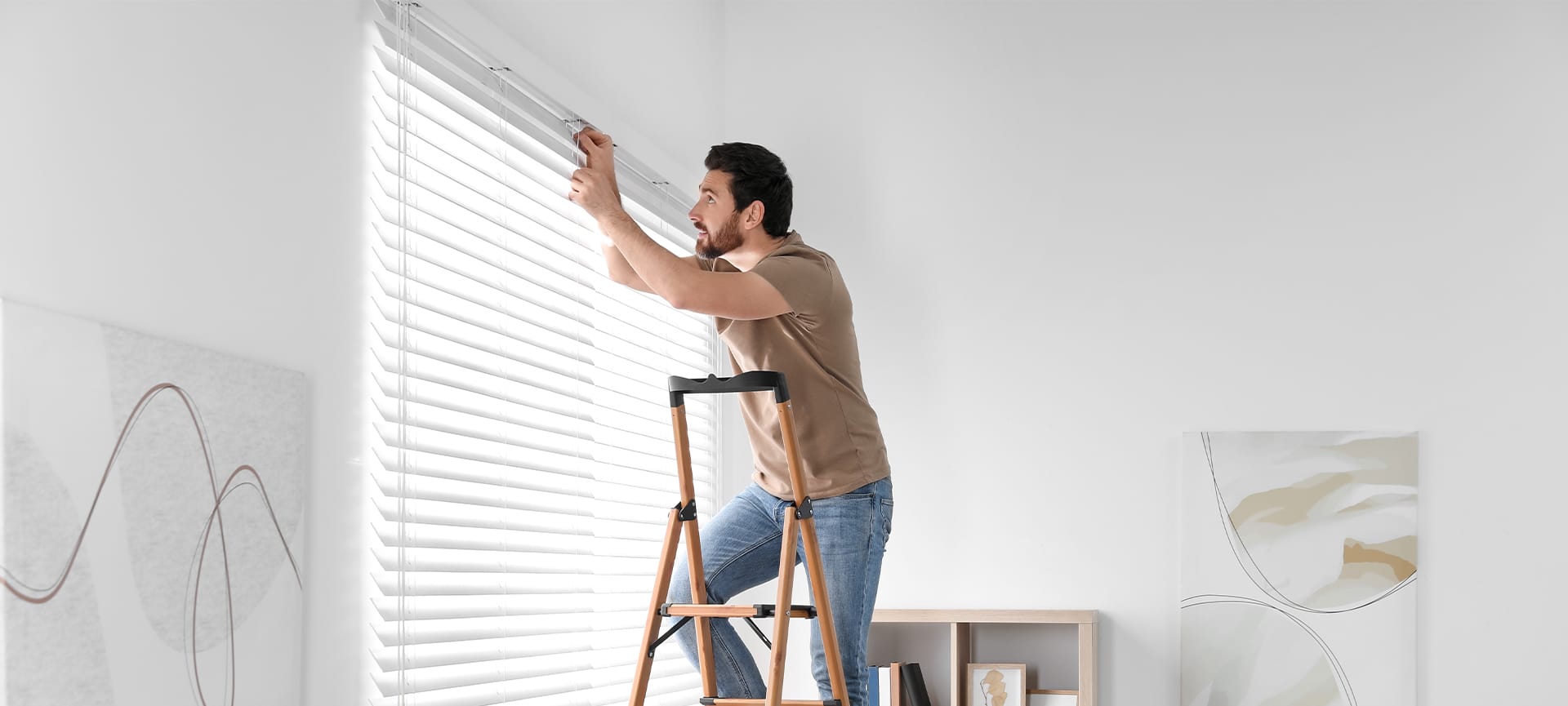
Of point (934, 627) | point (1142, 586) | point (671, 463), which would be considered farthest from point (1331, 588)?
point (671, 463)

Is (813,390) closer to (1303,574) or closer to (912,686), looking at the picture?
(912,686)

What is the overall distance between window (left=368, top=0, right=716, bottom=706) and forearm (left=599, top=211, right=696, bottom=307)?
0.40m

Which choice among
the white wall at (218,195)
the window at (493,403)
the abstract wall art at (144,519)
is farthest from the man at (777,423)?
the abstract wall art at (144,519)

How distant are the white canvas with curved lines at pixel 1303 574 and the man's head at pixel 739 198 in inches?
70.3

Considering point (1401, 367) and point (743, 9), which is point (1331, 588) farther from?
point (743, 9)

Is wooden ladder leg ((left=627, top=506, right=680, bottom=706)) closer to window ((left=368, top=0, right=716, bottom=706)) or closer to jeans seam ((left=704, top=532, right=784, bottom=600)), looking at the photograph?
jeans seam ((left=704, top=532, right=784, bottom=600))

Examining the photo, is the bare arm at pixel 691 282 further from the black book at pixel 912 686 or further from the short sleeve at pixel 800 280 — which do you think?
the black book at pixel 912 686

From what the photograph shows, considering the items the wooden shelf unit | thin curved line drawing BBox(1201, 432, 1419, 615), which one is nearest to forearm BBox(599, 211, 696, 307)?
the wooden shelf unit

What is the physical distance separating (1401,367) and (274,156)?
2954 mm

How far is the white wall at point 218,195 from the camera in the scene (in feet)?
5.19

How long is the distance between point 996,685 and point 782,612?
5.37ft

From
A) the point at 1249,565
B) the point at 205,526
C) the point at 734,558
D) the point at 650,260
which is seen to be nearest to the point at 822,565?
the point at 734,558

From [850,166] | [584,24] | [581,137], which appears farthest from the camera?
[850,166]

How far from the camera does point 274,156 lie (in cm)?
202
